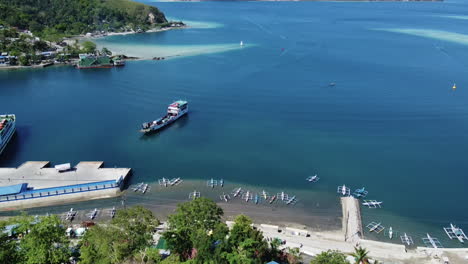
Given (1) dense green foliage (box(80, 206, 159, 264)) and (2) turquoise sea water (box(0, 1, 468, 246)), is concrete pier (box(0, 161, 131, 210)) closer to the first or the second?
(2) turquoise sea water (box(0, 1, 468, 246))

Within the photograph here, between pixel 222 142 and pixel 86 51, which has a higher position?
pixel 86 51

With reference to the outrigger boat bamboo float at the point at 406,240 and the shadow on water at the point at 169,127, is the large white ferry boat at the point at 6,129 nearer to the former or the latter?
the shadow on water at the point at 169,127

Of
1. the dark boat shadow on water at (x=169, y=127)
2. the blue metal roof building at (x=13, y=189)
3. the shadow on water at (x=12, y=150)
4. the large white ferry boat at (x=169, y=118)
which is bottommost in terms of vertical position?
the blue metal roof building at (x=13, y=189)

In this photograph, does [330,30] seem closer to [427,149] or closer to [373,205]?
[427,149]

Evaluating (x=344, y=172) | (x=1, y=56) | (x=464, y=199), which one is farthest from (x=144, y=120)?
(x=1, y=56)

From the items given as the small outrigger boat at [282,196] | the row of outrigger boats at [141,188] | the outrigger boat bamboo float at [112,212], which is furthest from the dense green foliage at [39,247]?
the small outrigger boat at [282,196]

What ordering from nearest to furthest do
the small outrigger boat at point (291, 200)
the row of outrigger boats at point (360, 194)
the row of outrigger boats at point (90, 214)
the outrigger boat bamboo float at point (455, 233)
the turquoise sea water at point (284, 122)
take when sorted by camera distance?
the outrigger boat bamboo float at point (455, 233) < the row of outrigger boats at point (90, 214) < the row of outrigger boats at point (360, 194) < the small outrigger boat at point (291, 200) < the turquoise sea water at point (284, 122)
